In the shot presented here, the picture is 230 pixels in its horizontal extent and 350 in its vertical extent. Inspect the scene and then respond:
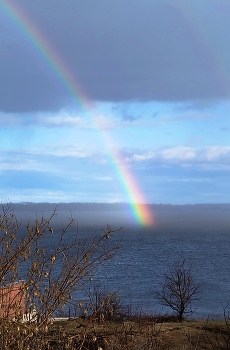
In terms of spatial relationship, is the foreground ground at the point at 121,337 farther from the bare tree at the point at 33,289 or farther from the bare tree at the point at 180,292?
the bare tree at the point at 180,292

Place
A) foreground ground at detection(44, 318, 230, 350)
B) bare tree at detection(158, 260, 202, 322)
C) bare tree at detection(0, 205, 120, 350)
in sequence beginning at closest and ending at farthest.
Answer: bare tree at detection(0, 205, 120, 350)
foreground ground at detection(44, 318, 230, 350)
bare tree at detection(158, 260, 202, 322)

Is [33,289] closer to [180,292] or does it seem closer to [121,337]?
[121,337]

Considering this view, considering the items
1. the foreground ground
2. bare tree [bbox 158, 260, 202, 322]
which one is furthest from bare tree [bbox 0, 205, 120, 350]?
bare tree [bbox 158, 260, 202, 322]

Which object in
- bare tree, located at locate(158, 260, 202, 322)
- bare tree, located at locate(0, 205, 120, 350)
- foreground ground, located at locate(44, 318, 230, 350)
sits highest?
bare tree, located at locate(0, 205, 120, 350)

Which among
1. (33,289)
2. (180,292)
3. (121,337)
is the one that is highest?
(33,289)

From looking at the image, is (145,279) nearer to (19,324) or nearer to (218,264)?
(218,264)

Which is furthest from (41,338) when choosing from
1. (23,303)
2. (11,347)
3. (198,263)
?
(198,263)

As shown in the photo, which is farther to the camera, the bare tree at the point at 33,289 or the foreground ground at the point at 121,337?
the foreground ground at the point at 121,337

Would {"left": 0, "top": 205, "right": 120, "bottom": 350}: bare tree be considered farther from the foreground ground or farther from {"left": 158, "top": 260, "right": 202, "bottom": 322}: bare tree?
{"left": 158, "top": 260, "right": 202, "bottom": 322}: bare tree

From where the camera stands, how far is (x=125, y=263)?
88.9 m

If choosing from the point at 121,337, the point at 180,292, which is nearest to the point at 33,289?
the point at 121,337

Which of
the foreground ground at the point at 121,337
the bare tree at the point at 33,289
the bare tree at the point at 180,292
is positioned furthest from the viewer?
the bare tree at the point at 180,292

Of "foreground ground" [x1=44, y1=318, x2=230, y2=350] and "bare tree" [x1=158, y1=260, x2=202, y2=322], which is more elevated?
"foreground ground" [x1=44, y1=318, x2=230, y2=350]

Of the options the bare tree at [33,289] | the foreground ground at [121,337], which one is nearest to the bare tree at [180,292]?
the foreground ground at [121,337]
